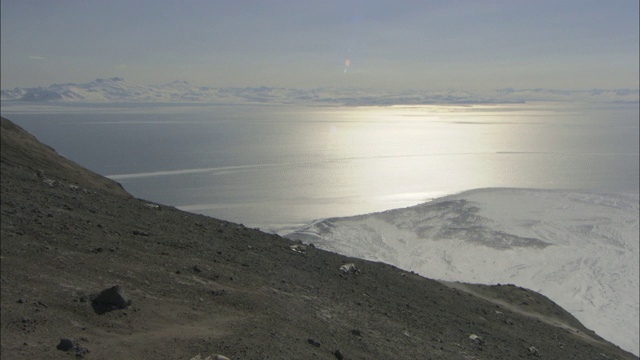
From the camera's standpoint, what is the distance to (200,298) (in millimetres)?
9219

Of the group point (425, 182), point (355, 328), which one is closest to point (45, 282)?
point (355, 328)

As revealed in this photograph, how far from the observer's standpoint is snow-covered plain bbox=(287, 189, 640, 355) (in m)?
27.7

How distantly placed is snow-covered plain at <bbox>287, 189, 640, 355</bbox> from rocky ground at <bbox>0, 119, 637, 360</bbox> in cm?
1152

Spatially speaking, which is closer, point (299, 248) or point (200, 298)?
point (200, 298)

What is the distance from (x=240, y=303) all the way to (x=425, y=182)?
2062 inches

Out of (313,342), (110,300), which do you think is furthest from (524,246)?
(110,300)

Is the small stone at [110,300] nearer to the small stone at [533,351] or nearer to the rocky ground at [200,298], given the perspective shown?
the rocky ground at [200,298]

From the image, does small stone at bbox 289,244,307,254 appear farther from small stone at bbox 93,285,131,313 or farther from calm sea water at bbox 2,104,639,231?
calm sea water at bbox 2,104,639,231

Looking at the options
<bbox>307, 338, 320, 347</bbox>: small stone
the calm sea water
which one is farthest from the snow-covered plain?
<bbox>307, 338, 320, 347</bbox>: small stone

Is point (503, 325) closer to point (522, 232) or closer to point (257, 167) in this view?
point (522, 232)

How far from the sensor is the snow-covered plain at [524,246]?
27703mm

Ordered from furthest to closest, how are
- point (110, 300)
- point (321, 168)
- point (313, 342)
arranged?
point (321, 168), point (313, 342), point (110, 300)

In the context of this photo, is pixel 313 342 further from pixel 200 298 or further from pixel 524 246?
pixel 524 246

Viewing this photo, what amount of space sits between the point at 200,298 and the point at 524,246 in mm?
28867
